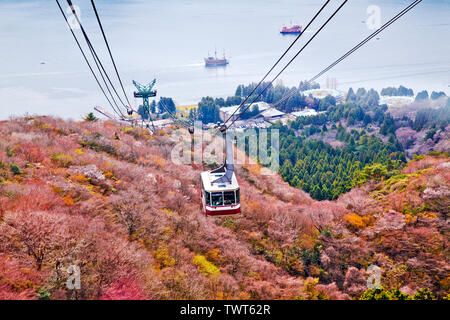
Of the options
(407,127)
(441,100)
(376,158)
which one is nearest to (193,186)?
(376,158)

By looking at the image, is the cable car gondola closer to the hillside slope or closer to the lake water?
the hillside slope

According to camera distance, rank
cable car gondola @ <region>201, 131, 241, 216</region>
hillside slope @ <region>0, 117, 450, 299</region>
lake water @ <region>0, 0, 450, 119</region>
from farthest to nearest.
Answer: lake water @ <region>0, 0, 450, 119</region>
cable car gondola @ <region>201, 131, 241, 216</region>
hillside slope @ <region>0, 117, 450, 299</region>

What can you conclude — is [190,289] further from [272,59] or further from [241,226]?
[272,59]

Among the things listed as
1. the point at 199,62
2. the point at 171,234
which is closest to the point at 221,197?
the point at 171,234

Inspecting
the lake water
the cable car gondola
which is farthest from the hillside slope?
the lake water

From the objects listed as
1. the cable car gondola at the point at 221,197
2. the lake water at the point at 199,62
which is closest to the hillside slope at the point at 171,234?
the cable car gondola at the point at 221,197

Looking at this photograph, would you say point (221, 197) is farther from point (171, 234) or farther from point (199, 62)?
point (199, 62)

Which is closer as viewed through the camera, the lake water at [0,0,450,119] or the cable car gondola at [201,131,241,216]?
the cable car gondola at [201,131,241,216]

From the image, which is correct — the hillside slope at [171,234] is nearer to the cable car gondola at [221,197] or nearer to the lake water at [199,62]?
the cable car gondola at [221,197]
